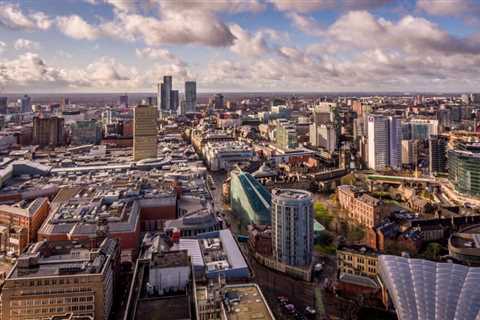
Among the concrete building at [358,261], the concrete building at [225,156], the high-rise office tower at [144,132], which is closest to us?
the concrete building at [358,261]

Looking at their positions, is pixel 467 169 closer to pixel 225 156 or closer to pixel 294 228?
pixel 294 228

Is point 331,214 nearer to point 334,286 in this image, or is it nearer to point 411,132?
point 334,286

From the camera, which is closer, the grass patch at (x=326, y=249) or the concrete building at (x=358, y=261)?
the concrete building at (x=358, y=261)

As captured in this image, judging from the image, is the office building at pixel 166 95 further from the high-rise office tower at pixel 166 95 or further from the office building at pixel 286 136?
→ the office building at pixel 286 136

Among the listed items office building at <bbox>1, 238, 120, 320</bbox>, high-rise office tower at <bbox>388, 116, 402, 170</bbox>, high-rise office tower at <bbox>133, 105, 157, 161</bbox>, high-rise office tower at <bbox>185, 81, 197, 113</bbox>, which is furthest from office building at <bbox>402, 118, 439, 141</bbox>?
high-rise office tower at <bbox>185, 81, 197, 113</bbox>

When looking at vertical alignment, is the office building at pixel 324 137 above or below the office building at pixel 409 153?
above

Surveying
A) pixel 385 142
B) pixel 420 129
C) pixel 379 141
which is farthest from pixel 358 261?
pixel 420 129

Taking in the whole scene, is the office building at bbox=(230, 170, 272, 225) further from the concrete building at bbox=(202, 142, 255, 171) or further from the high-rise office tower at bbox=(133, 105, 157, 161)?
the high-rise office tower at bbox=(133, 105, 157, 161)

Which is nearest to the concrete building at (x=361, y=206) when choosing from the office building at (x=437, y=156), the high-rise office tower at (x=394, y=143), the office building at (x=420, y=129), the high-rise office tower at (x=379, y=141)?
the office building at (x=437, y=156)
